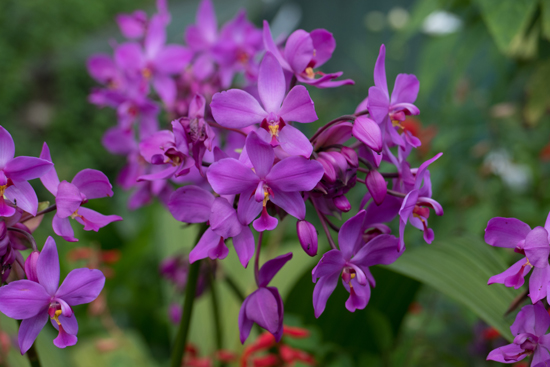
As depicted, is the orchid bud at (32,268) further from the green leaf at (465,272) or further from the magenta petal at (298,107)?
the green leaf at (465,272)

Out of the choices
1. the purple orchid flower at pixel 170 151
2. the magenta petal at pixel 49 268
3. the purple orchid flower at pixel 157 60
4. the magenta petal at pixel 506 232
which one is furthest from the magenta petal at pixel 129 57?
the magenta petal at pixel 506 232

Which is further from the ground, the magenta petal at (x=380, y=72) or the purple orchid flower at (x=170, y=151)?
the magenta petal at (x=380, y=72)

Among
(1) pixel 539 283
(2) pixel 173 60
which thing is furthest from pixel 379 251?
(2) pixel 173 60

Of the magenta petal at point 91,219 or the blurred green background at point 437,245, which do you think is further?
the blurred green background at point 437,245

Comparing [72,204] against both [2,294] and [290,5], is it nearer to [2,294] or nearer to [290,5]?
[2,294]

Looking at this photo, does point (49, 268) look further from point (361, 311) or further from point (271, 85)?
point (361, 311)

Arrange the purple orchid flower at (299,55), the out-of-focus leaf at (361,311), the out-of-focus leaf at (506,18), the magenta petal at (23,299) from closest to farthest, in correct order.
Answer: the magenta petal at (23,299)
the purple orchid flower at (299,55)
the out-of-focus leaf at (506,18)
the out-of-focus leaf at (361,311)

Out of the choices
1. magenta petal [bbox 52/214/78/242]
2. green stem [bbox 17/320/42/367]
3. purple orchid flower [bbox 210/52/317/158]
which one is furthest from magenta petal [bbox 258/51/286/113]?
green stem [bbox 17/320/42/367]
